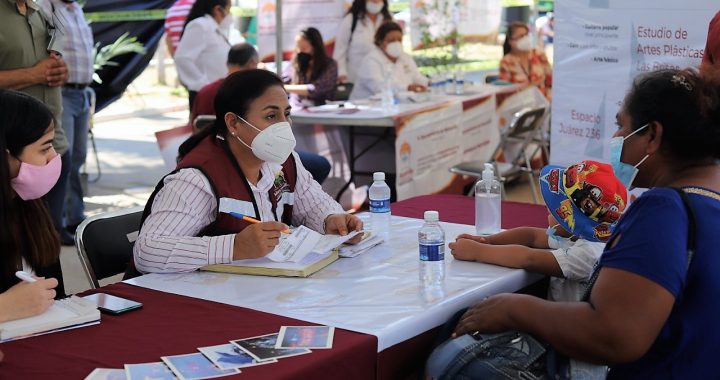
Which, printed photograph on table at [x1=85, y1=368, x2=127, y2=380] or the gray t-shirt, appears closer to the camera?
printed photograph on table at [x1=85, y1=368, x2=127, y2=380]

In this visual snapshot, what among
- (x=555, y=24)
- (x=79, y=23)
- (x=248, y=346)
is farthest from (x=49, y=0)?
(x=248, y=346)

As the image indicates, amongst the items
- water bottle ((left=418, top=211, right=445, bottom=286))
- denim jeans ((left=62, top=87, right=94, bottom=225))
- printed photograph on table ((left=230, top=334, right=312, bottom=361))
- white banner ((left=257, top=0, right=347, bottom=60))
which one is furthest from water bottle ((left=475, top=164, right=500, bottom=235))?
white banner ((left=257, top=0, right=347, bottom=60))

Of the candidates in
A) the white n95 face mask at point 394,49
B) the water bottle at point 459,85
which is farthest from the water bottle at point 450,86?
the white n95 face mask at point 394,49

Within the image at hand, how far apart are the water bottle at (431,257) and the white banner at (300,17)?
5.06m

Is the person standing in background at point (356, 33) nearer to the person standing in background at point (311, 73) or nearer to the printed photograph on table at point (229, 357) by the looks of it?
the person standing in background at point (311, 73)

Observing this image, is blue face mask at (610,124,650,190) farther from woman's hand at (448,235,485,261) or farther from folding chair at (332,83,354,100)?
folding chair at (332,83,354,100)

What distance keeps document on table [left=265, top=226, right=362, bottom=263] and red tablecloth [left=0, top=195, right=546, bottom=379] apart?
29 centimetres

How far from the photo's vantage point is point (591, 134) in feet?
→ 13.4

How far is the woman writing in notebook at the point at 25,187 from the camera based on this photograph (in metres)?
1.94

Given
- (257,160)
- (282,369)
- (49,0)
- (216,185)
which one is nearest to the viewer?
(282,369)

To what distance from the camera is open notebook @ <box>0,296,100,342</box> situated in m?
1.79

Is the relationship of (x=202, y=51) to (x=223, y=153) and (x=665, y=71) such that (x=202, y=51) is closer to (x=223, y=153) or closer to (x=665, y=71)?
(x=223, y=153)

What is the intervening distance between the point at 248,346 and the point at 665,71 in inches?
37.6

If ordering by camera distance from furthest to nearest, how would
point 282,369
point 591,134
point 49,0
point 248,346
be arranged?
point 49,0 → point 591,134 → point 248,346 → point 282,369
